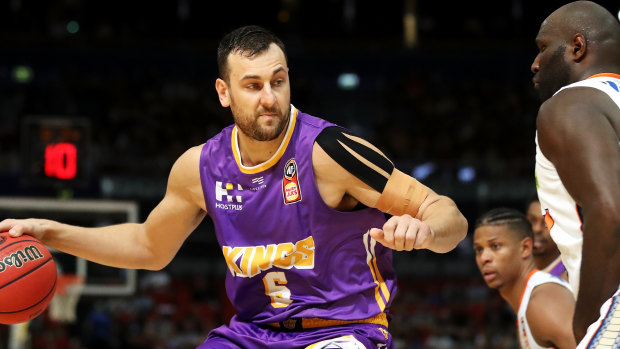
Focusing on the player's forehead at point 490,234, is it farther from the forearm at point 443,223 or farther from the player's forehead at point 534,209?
the forearm at point 443,223

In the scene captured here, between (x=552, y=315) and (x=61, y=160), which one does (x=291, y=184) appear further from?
(x=61, y=160)

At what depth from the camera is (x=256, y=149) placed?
146 inches

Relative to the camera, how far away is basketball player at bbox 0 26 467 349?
3.47m

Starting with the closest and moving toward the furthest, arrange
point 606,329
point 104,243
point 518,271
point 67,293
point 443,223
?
point 606,329, point 443,223, point 104,243, point 518,271, point 67,293

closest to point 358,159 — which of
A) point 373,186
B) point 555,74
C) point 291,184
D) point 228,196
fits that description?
point 373,186

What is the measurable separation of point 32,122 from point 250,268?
6397 millimetres

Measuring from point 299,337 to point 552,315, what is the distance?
1488mm

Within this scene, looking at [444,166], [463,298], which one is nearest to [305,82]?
[444,166]

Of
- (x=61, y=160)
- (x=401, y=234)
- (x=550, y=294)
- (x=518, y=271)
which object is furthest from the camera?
(x=61, y=160)

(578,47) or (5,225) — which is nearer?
(578,47)

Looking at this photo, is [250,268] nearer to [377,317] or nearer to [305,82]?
[377,317]

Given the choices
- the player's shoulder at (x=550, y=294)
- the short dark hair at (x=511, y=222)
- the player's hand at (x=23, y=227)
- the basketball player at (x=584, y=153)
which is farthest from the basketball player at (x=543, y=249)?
the player's hand at (x=23, y=227)

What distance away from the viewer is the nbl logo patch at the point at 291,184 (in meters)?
3.57

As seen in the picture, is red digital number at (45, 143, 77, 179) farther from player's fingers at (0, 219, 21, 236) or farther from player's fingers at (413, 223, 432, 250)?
player's fingers at (413, 223, 432, 250)
